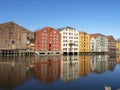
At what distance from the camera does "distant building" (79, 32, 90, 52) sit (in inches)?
4220

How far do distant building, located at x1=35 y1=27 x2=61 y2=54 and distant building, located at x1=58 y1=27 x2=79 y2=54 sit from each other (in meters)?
3.62

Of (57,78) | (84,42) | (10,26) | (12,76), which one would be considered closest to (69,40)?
(84,42)

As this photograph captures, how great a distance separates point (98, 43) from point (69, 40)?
3014 centimetres

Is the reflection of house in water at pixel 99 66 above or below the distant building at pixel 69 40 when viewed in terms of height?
below

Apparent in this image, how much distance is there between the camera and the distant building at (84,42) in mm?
107188

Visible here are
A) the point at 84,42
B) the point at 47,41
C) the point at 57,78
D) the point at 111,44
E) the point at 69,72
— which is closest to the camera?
the point at 57,78

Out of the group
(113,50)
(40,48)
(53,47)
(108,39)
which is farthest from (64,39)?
(113,50)

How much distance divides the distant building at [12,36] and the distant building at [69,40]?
21432 mm

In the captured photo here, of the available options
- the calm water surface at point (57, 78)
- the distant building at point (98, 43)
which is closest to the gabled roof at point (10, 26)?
the calm water surface at point (57, 78)

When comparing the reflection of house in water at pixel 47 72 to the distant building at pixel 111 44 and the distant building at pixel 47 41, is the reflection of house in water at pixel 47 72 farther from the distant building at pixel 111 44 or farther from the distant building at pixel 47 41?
the distant building at pixel 111 44

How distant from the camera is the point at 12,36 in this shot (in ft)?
269

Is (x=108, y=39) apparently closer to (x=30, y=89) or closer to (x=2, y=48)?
(x=2, y=48)

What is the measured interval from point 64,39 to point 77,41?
10.5 metres

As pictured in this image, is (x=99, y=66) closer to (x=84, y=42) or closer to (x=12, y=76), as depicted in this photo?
(x=12, y=76)
